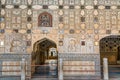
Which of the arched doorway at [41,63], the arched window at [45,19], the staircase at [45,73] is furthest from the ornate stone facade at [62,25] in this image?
the staircase at [45,73]

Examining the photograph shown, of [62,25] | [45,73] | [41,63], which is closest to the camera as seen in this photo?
[62,25]

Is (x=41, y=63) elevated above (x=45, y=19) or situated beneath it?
situated beneath

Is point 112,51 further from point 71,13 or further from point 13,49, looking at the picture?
point 13,49

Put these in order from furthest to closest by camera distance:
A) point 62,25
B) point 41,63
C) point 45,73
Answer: point 41,63 → point 45,73 → point 62,25

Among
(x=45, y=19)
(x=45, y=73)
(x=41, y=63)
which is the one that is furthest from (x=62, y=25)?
(x=41, y=63)

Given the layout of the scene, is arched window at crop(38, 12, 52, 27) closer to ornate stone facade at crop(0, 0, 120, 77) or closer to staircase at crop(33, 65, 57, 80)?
ornate stone facade at crop(0, 0, 120, 77)

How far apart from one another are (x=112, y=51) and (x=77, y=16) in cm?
805

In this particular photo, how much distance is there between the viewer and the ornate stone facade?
9898mm

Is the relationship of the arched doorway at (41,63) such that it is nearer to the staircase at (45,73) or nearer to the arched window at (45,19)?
the staircase at (45,73)

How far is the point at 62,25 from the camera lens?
32.9ft

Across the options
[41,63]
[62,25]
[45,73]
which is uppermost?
[62,25]

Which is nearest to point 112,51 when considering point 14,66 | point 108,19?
point 108,19

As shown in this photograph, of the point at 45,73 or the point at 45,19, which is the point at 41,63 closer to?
the point at 45,73

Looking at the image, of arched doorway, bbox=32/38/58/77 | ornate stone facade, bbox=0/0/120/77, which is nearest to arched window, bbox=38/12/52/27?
ornate stone facade, bbox=0/0/120/77
